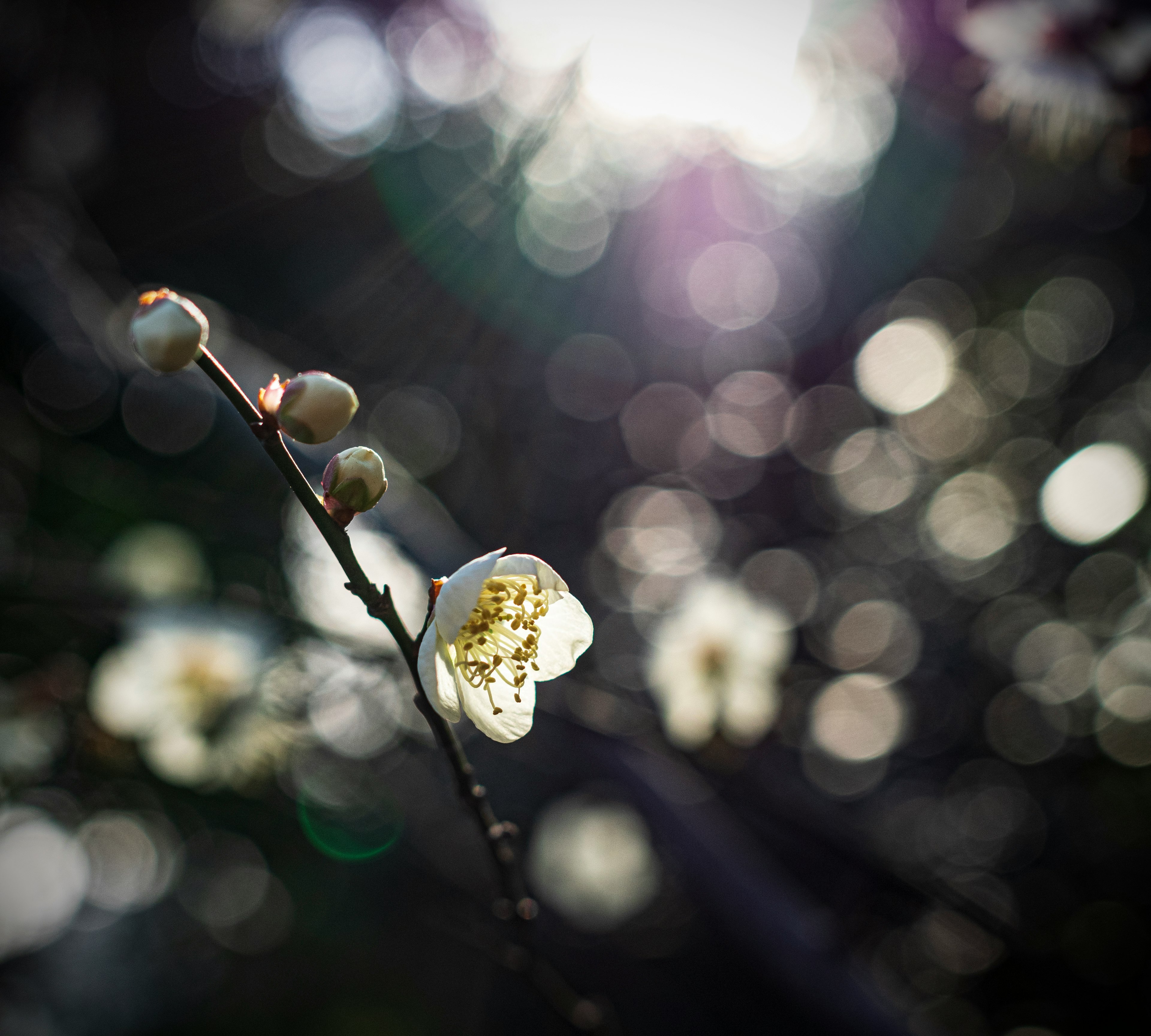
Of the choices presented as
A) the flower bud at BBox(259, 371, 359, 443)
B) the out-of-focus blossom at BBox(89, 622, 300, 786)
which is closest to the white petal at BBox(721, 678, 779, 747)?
the out-of-focus blossom at BBox(89, 622, 300, 786)

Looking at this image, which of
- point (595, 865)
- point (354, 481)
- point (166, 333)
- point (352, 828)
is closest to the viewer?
point (166, 333)

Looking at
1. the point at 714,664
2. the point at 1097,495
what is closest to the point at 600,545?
the point at 714,664

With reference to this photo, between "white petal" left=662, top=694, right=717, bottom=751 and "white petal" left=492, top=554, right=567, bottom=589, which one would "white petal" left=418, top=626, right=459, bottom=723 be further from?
"white petal" left=662, top=694, right=717, bottom=751

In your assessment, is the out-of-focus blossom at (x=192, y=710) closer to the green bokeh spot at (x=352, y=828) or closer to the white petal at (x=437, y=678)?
the green bokeh spot at (x=352, y=828)

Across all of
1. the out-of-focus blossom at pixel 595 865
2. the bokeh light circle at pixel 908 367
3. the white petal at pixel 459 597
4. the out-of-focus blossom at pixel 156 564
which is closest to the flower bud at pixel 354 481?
the white petal at pixel 459 597

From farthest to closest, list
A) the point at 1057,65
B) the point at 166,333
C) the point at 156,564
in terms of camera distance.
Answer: the point at 156,564 < the point at 1057,65 < the point at 166,333

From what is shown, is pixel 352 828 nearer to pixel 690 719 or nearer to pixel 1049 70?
pixel 690 719
